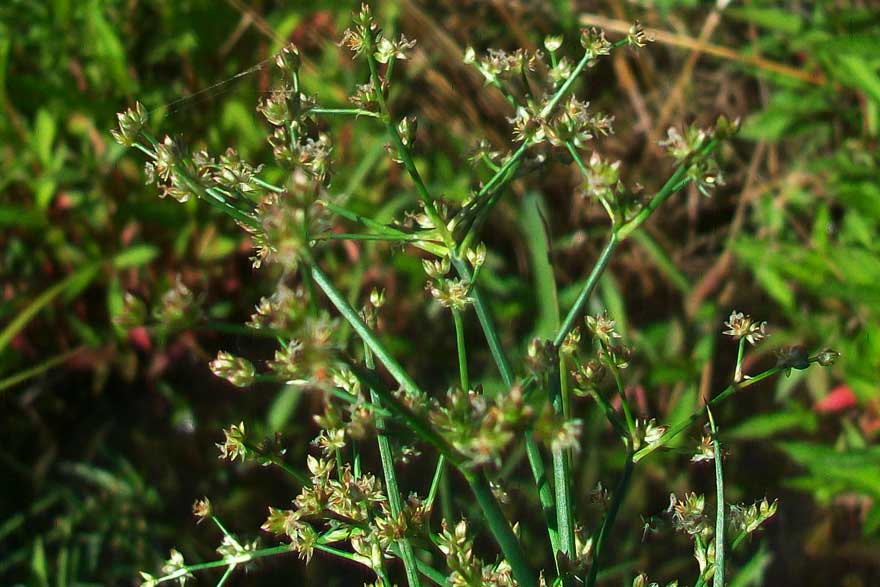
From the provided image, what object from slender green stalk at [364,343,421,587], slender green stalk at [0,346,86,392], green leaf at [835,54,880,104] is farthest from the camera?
green leaf at [835,54,880,104]

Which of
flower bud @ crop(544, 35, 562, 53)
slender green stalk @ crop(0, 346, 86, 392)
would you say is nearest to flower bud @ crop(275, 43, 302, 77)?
flower bud @ crop(544, 35, 562, 53)

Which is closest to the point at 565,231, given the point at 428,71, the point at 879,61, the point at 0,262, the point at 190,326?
the point at 428,71

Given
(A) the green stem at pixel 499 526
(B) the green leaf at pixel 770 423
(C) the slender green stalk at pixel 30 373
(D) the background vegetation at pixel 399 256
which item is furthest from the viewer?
(D) the background vegetation at pixel 399 256

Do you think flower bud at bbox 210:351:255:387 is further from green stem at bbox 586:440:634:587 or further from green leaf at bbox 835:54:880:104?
green leaf at bbox 835:54:880:104

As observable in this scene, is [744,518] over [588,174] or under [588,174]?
under

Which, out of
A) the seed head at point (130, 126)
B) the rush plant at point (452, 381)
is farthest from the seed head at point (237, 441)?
the seed head at point (130, 126)

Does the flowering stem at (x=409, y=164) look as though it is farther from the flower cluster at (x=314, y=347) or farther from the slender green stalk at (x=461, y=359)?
the flower cluster at (x=314, y=347)

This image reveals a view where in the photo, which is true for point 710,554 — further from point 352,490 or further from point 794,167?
point 794,167

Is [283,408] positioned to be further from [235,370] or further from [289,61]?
[235,370]

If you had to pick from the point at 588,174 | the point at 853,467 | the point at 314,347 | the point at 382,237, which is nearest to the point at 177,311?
the point at 314,347
